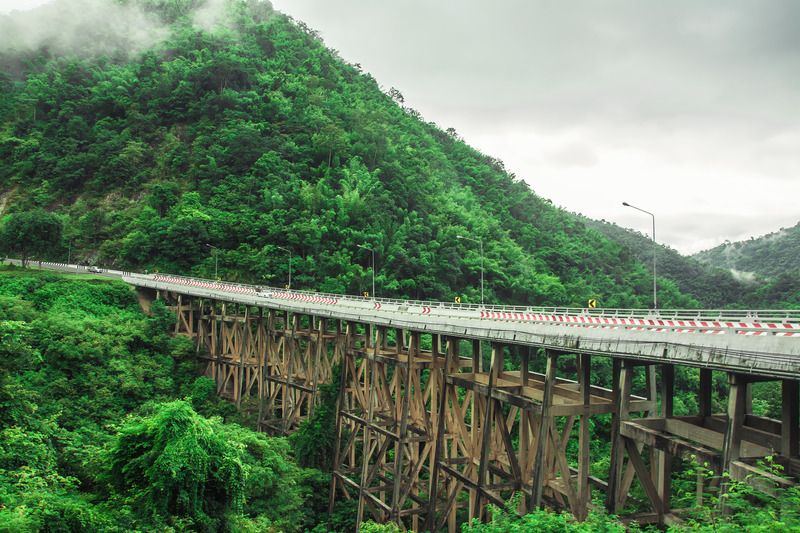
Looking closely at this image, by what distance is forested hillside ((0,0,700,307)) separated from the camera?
182ft

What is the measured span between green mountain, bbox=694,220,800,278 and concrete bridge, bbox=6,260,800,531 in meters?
93.0

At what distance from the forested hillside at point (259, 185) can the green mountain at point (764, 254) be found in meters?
39.3

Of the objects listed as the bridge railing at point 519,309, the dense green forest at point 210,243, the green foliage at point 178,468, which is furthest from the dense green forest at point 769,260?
the green foliage at point 178,468

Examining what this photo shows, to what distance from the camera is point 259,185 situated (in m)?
61.1

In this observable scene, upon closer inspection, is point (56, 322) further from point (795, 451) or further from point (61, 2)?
point (61, 2)

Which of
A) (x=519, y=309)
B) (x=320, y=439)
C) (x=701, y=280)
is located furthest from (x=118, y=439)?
(x=701, y=280)

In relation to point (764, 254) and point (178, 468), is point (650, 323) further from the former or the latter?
point (764, 254)

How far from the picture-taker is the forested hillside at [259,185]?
55.6 meters

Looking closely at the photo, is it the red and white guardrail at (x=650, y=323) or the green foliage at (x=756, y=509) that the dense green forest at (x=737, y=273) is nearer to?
the red and white guardrail at (x=650, y=323)

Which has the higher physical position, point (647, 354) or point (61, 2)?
point (61, 2)

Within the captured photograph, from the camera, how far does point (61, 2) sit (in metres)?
101

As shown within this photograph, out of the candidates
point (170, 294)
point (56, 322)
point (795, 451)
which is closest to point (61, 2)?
point (170, 294)

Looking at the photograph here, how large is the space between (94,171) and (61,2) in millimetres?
56988

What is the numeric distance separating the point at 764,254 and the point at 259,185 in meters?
111
